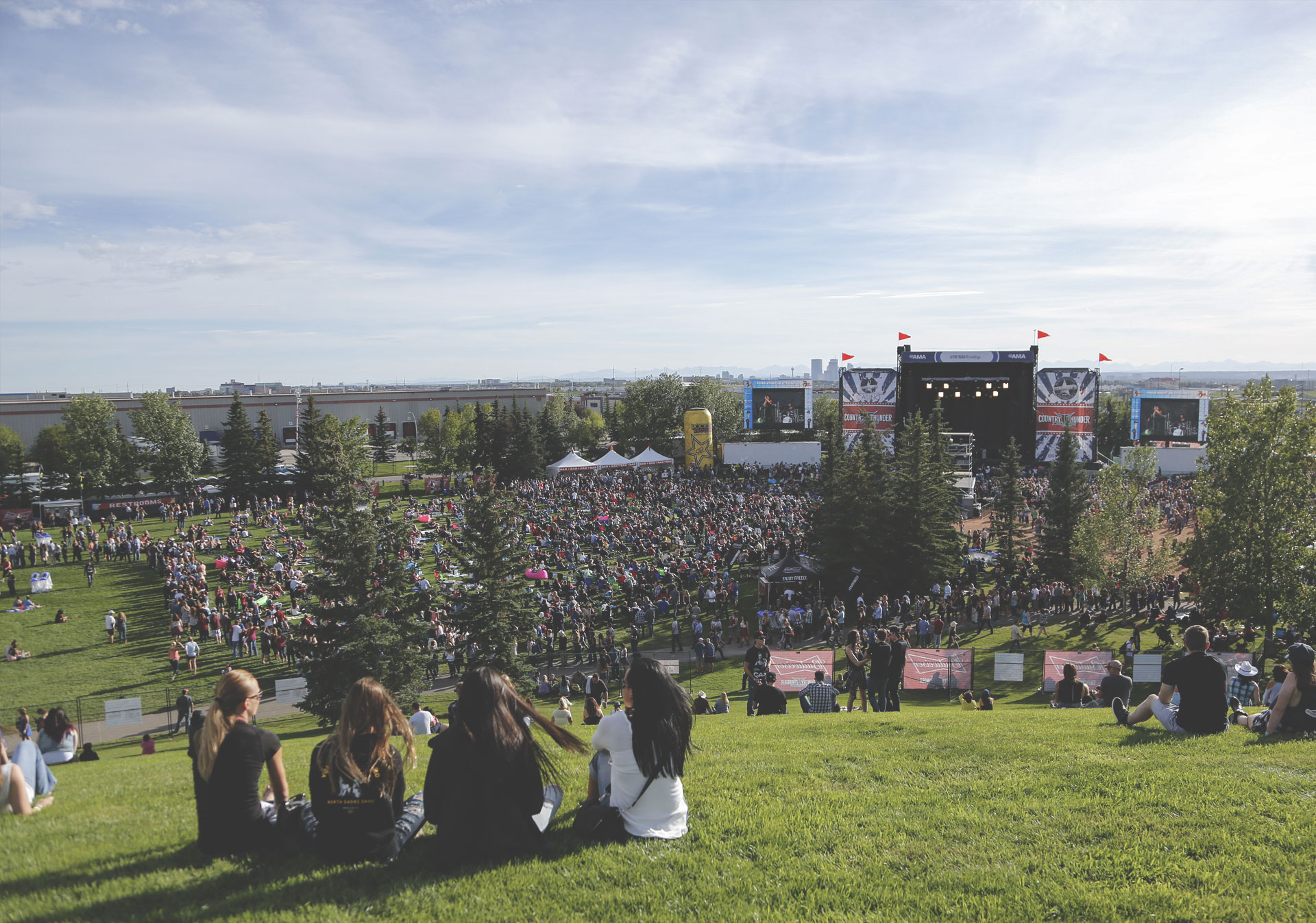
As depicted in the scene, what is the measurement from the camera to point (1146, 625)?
23672 mm

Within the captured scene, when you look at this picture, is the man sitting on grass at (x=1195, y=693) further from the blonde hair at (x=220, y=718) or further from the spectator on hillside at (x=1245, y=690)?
the blonde hair at (x=220, y=718)

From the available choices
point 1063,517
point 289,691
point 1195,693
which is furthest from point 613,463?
point 1195,693

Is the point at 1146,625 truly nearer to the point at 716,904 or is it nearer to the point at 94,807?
the point at 716,904

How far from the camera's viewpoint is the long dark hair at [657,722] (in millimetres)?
4500

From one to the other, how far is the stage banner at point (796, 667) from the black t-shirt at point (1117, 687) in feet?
24.7

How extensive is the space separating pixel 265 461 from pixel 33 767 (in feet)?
151

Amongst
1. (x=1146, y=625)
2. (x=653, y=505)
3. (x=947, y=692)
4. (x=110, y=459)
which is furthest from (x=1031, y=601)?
(x=110, y=459)

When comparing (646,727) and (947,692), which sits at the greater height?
(646,727)

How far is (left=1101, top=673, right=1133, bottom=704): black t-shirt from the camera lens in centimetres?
1039

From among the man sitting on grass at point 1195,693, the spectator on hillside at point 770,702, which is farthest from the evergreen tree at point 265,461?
the man sitting on grass at point 1195,693

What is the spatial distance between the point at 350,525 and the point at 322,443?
359 cm

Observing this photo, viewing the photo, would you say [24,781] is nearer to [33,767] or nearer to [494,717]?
[33,767]

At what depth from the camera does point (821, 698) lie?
12594 millimetres

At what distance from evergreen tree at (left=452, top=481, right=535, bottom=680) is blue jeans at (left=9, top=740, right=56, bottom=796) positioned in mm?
12306
